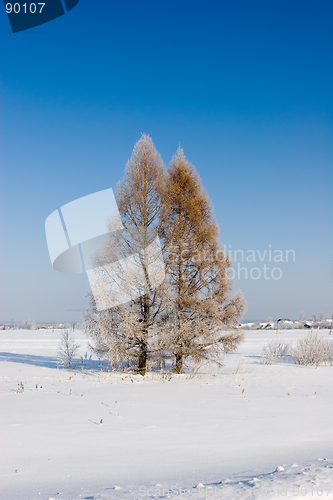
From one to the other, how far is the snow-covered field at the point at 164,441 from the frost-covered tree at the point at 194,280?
254cm

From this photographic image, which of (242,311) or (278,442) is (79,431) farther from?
(242,311)

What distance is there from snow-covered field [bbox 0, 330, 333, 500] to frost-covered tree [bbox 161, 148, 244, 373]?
8.34 feet

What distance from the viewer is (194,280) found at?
1466 cm

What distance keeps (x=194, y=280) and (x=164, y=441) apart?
29.6 feet

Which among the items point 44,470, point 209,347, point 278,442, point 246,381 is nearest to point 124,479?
point 44,470

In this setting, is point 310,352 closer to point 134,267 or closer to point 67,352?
point 134,267

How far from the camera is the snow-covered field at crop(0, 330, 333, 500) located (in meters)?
3.91

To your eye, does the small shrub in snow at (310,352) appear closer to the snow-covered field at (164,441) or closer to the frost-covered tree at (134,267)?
the snow-covered field at (164,441)

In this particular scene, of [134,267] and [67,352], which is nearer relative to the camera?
[134,267]

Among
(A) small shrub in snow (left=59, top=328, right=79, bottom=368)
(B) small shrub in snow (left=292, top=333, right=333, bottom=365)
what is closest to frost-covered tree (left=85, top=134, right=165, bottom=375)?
(A) small shrub in snow (left=59, top=328, right=79, bottom=368)

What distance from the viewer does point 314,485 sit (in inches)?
146

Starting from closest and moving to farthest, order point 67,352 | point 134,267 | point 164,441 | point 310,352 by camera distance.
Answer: point 164,441, point 134,267, point 67,352, point 310,352

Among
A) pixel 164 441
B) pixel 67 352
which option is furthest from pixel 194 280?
pixel 164 441

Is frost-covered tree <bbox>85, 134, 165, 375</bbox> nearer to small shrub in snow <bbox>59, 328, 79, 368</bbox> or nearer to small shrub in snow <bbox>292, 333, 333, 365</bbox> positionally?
small shrub in snow <bbox>59, 328, 79, 368</bbox>
